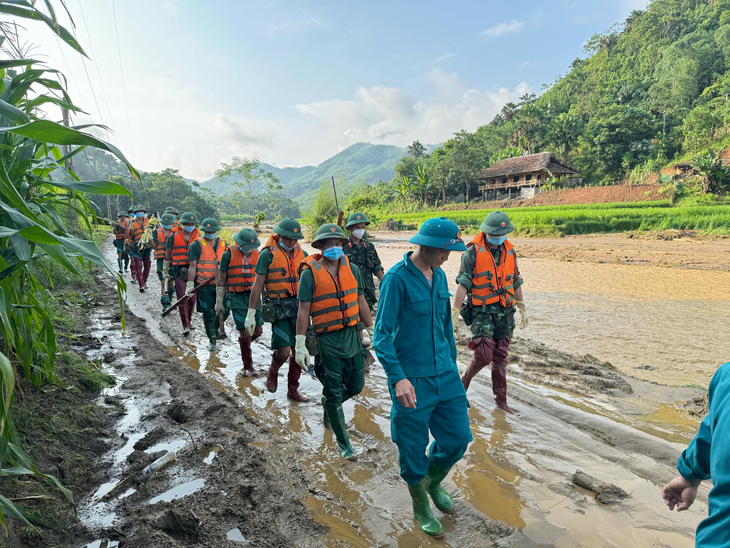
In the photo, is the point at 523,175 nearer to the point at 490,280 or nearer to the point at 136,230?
the point at 136,230

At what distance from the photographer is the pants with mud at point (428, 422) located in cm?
281

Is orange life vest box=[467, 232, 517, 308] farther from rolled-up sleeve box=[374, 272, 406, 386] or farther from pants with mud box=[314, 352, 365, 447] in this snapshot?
rolled-up sleeve box=[374, 272, 406, 386]

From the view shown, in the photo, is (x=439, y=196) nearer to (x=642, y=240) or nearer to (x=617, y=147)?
(x=617, y=147)

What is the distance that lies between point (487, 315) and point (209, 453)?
3096mm

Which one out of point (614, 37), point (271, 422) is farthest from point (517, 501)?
point (614, 37)

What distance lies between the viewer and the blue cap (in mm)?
2754

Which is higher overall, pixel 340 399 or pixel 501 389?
pixel 340 399

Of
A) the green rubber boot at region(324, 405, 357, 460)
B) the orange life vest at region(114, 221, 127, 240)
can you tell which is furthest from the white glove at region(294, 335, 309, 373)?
the orange life vest at region(114, 221, 127, 240)

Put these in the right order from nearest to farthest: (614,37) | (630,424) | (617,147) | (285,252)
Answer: (630,424)
(285,252)
(617,147)
(614,37)

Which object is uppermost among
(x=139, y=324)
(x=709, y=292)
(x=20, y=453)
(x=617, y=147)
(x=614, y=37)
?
(x=614, y=37)

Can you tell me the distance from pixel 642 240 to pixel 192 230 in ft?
73.6

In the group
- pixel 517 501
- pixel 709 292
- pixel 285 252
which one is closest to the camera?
pixel 517 501

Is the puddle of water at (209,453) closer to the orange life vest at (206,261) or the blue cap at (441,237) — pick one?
the blue cap at (441,237)

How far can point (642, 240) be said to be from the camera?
73.4ft
